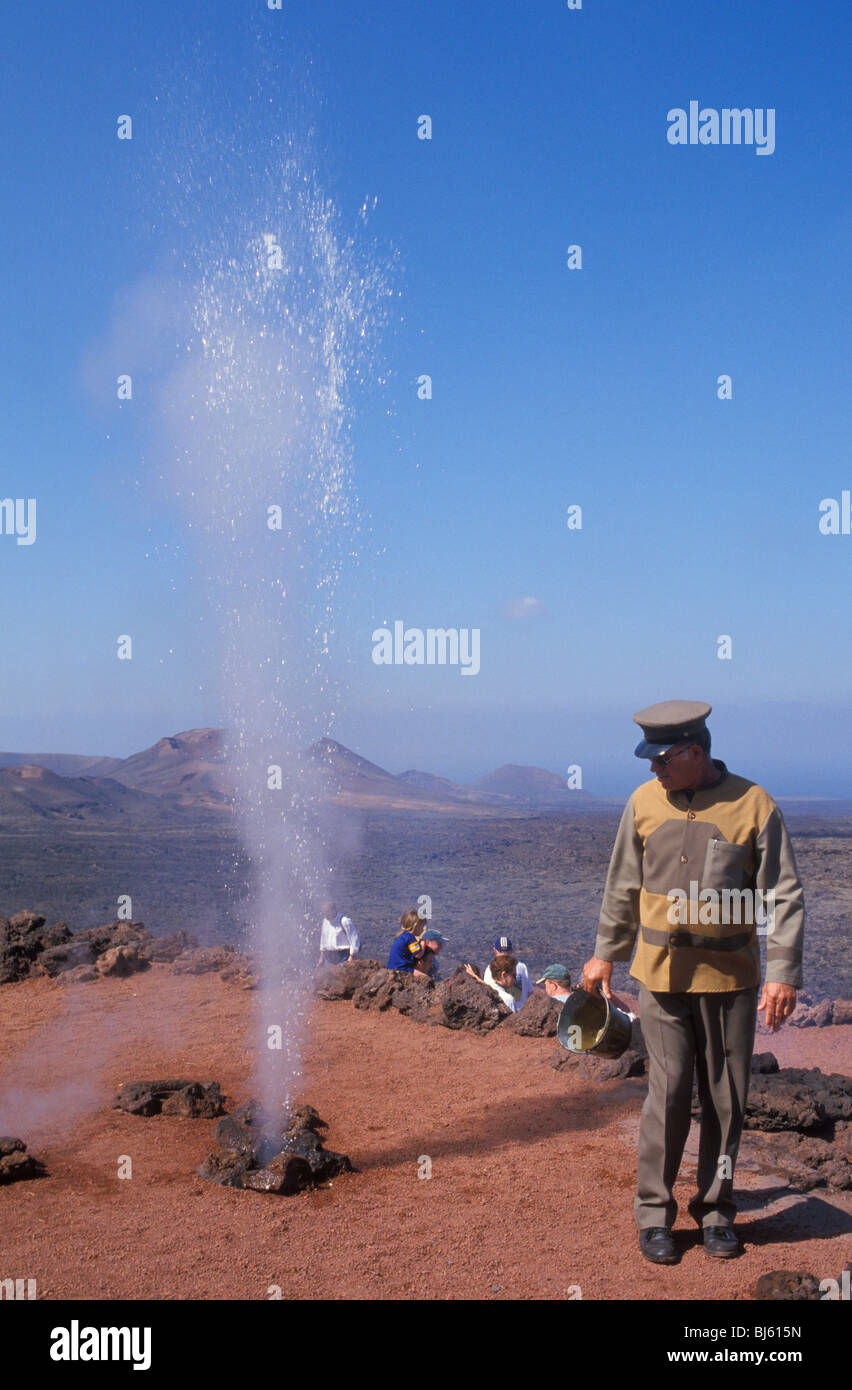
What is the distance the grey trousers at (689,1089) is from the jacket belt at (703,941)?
0.19 metres

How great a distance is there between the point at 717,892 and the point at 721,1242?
135 cm

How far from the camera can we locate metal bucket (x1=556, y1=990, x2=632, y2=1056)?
15.6 ft

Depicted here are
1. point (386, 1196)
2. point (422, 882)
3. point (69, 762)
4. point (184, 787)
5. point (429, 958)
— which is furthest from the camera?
point (69, 762)

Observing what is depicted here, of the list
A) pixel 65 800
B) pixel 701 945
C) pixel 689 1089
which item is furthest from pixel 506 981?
pixel 65 800

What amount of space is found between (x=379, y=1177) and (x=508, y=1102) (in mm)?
1529

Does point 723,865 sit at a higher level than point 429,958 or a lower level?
higher

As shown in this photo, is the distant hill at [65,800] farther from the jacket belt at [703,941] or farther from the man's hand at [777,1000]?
the man's hand at [777,1000]

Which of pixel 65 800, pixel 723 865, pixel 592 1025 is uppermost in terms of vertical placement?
pixel 723 865

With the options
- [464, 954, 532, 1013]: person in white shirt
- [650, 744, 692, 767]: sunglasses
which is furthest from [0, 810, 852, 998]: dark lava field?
[650, 744, 692, 767]: sunglasses

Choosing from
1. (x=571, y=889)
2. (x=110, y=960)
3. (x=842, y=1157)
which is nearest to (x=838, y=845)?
(x=571, y=889)

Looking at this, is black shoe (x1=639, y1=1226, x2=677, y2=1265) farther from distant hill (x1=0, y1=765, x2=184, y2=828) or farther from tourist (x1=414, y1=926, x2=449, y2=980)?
distant hill (x1=0, y1=765, x2=184, y2=828)

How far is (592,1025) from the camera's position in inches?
190

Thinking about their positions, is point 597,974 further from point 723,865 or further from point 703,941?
point 723,865

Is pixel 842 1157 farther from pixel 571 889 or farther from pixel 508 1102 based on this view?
pixel 571 889
